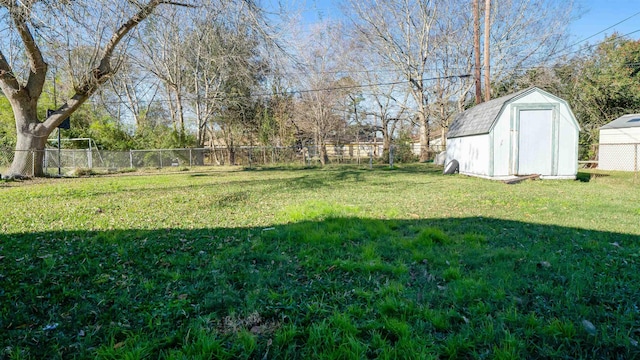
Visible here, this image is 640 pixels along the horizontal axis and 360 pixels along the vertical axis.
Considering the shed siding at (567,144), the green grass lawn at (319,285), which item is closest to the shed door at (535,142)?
the shed siding at (567,144)

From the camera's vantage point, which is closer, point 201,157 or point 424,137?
point 201,157

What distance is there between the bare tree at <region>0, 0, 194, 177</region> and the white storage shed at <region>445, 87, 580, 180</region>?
10630mm

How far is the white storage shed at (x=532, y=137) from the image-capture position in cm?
1036

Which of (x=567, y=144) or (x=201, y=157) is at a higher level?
(x=567, y=144)

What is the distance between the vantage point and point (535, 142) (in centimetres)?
1048

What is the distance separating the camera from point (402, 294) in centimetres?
242

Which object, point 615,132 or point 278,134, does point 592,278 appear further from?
point 278,134

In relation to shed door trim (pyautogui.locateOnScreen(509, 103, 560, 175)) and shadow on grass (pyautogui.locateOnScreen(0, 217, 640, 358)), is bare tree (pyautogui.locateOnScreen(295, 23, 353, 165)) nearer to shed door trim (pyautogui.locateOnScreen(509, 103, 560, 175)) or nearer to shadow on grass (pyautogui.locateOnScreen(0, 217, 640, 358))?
shed door trim (pyautogui.locateOnScreen(509, 103, 560, 175))

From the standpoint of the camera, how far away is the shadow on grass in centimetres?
181

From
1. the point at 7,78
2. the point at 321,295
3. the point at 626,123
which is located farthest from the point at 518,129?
the point at 7,78

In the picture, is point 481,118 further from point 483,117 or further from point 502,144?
point 502,144

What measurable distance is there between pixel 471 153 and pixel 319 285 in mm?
11274

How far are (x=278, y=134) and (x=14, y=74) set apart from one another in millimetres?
14129

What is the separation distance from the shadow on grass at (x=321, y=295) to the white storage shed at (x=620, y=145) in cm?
1517
